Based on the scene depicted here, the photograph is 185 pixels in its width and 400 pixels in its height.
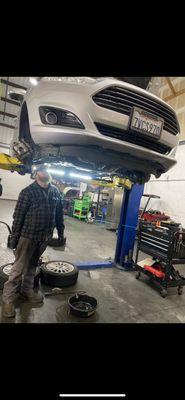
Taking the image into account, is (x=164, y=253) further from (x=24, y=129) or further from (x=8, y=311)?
(x=24, y=129)

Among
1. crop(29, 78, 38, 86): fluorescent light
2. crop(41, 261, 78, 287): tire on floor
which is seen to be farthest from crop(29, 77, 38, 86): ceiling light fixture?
crop(41, 261, 78, 287): tire on floor

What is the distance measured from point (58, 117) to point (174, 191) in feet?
23.5

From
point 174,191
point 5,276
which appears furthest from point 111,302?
point 174,191

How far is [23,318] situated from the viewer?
2146 mm

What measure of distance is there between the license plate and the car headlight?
0.41 m

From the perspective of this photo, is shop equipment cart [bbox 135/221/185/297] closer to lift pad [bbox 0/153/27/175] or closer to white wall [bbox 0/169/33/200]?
lift pad [bbox 0/153/27/175]

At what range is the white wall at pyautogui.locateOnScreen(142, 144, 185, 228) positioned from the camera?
7754 mm

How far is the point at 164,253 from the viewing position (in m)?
3.36

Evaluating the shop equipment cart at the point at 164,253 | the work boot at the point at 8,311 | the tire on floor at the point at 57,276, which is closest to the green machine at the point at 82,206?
the shop equipment cart at the point at 164,253

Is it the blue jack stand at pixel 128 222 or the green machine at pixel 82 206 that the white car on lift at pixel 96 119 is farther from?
the green machine at pixel 82 206

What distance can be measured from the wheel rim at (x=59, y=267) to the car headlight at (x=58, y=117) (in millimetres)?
2050

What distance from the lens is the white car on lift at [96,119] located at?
1.60 metres
